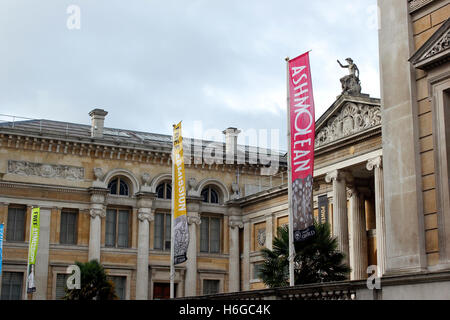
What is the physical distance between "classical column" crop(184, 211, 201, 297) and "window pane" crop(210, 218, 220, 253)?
159 cm

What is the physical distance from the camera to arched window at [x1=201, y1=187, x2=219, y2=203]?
4741 centimetres

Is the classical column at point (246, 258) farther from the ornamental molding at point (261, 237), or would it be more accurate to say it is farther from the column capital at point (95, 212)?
the column capital at point (95, 212)

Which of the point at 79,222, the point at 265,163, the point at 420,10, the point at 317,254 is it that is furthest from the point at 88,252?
the point at 420,10

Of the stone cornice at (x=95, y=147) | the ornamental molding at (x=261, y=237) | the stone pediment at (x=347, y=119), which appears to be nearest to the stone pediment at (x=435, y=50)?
the stone pediment at (x=347, y=119)

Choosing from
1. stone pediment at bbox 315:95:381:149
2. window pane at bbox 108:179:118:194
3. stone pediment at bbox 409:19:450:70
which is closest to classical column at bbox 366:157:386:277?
stone pediment at bbox 315:95:381:149

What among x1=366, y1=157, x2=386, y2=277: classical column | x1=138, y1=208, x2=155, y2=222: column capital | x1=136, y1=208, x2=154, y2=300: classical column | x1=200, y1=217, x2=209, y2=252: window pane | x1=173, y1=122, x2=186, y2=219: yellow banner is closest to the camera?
x1=173, y1=122, x2=186, y2=219: yellow banner

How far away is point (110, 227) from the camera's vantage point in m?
44.1

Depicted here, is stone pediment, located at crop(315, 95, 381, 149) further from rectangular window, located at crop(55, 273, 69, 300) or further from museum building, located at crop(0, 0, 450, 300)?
rectangular window, located at crop(55, 273, 69, 300)

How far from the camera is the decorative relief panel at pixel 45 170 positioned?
41469 mm

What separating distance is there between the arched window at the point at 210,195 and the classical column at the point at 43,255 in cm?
1044

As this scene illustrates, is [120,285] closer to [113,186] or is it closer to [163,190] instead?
[113,186]

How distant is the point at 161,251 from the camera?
1774 inches

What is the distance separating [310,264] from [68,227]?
2494 cm
